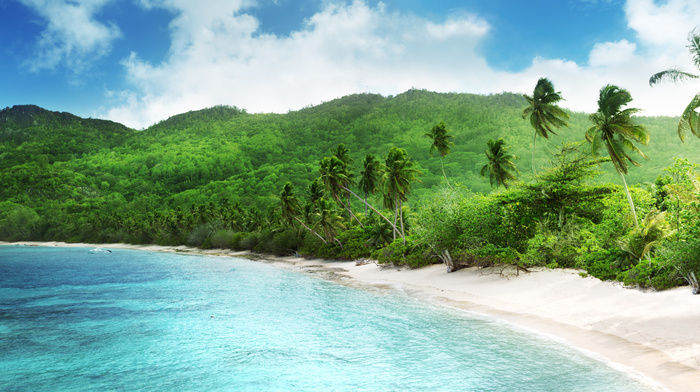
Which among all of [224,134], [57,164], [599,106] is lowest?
[599,106]

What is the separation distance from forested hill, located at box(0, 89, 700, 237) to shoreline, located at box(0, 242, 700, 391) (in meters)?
80.4

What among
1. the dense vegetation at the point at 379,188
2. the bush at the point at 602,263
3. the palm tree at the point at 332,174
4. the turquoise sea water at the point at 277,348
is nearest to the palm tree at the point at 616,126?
the dense vegetation at the point at 379,188

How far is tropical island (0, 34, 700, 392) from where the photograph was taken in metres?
24.7

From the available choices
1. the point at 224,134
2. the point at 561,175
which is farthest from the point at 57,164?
the point at 561,175

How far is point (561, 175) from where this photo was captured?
106ft

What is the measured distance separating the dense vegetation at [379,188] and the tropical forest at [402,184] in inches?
7.0

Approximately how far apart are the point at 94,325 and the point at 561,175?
33163mm

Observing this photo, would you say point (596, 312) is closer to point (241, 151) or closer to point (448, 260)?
point (448, 260)

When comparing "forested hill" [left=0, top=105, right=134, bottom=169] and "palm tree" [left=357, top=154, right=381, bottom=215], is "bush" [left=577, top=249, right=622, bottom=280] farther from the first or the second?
"forested hill" [left=0, top=105, right=134, bottom=169]

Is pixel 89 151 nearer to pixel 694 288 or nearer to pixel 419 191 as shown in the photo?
pixel 419 191

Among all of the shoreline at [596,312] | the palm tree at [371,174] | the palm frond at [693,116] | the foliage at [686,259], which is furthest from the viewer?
the palm tree at [371,174]

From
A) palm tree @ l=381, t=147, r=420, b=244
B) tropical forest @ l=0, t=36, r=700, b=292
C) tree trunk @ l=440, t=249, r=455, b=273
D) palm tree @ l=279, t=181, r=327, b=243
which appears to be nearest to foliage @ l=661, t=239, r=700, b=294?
tropical forest @ l=0, t=36, r=700, b=292

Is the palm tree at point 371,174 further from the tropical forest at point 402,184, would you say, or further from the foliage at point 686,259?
the foliage at point 686,259

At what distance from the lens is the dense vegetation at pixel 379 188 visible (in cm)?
2638
